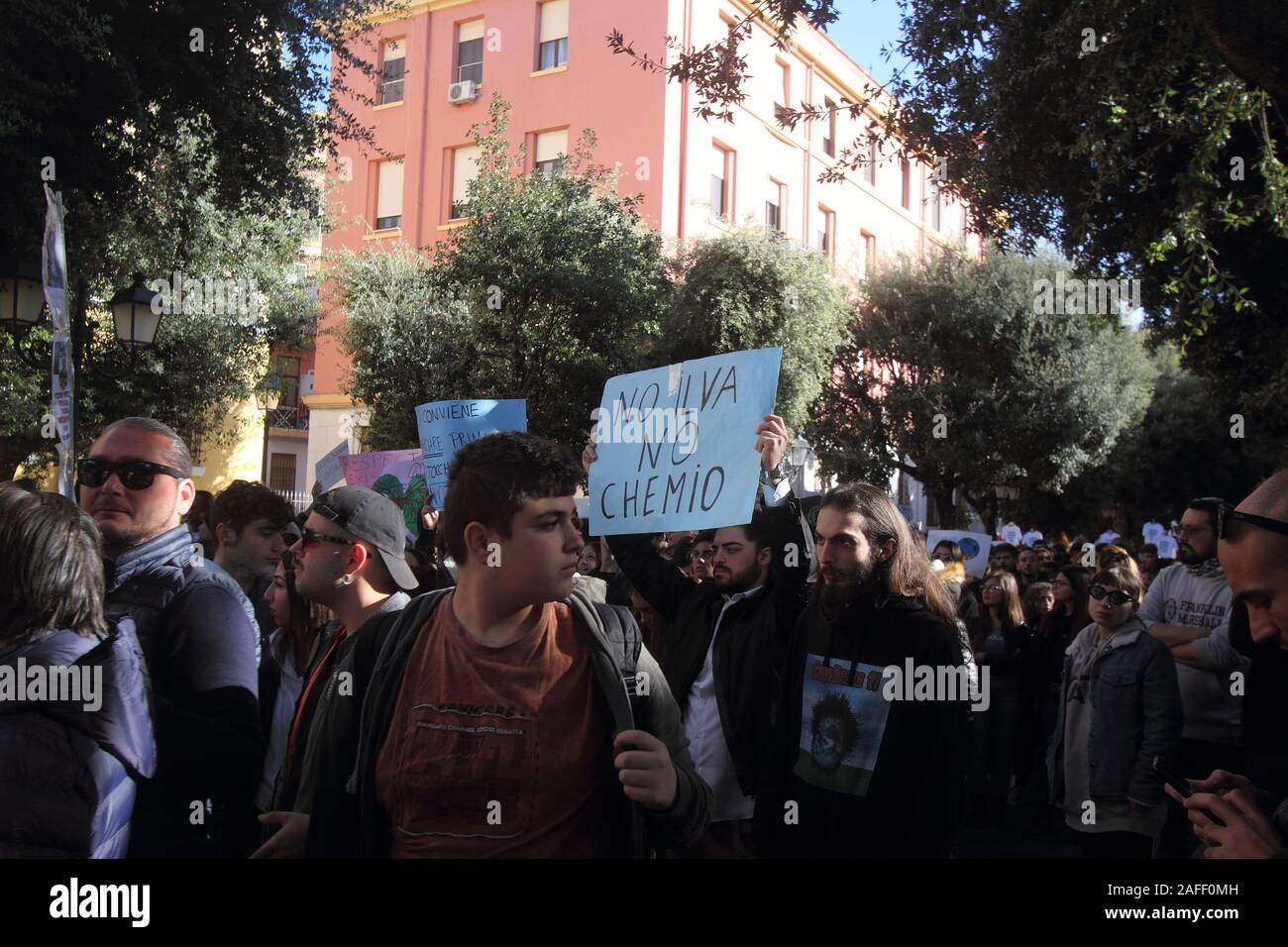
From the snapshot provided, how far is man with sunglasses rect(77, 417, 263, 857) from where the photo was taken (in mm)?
2674

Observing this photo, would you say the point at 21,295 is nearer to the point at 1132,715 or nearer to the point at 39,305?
the point at 39,305

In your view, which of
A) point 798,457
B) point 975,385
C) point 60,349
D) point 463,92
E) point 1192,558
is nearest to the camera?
point 1192,558

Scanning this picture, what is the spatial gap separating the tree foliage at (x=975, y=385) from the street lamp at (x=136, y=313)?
1743 centimetres

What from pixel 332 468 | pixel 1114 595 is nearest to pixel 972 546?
pixel 332 468

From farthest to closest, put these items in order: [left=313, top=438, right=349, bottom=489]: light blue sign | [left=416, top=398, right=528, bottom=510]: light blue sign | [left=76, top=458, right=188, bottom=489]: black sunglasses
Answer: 1. [left=313, top=438, right=349, bottom=489]: light blue sign
2. [left=416, top=398, right=528, bottom=510]: light blue sign
3. [left=76, top=458, right=188, bottom=489]: black sunglasses

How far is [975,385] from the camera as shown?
24188mm

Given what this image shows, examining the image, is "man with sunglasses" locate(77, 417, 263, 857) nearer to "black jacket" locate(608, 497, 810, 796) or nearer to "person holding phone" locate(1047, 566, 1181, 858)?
"black jacket" locate(608, 497, 810, 796)

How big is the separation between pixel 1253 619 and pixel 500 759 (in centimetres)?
170

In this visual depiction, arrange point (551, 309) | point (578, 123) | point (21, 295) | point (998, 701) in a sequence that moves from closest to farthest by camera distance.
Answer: point (998, 701) < point (21, 295) < point (551, 309) < point (578, 123)

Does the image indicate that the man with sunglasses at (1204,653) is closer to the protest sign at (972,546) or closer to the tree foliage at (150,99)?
the tree foliage at (150,99)

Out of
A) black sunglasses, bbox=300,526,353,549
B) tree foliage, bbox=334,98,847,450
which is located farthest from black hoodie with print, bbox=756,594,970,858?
tree foliage, bbox=334,98,847,450

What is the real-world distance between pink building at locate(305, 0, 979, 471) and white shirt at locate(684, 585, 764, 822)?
64.0ft

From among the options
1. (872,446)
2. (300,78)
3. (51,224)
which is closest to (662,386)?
(51,224)

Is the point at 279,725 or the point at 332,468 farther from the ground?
the point at 332,468
